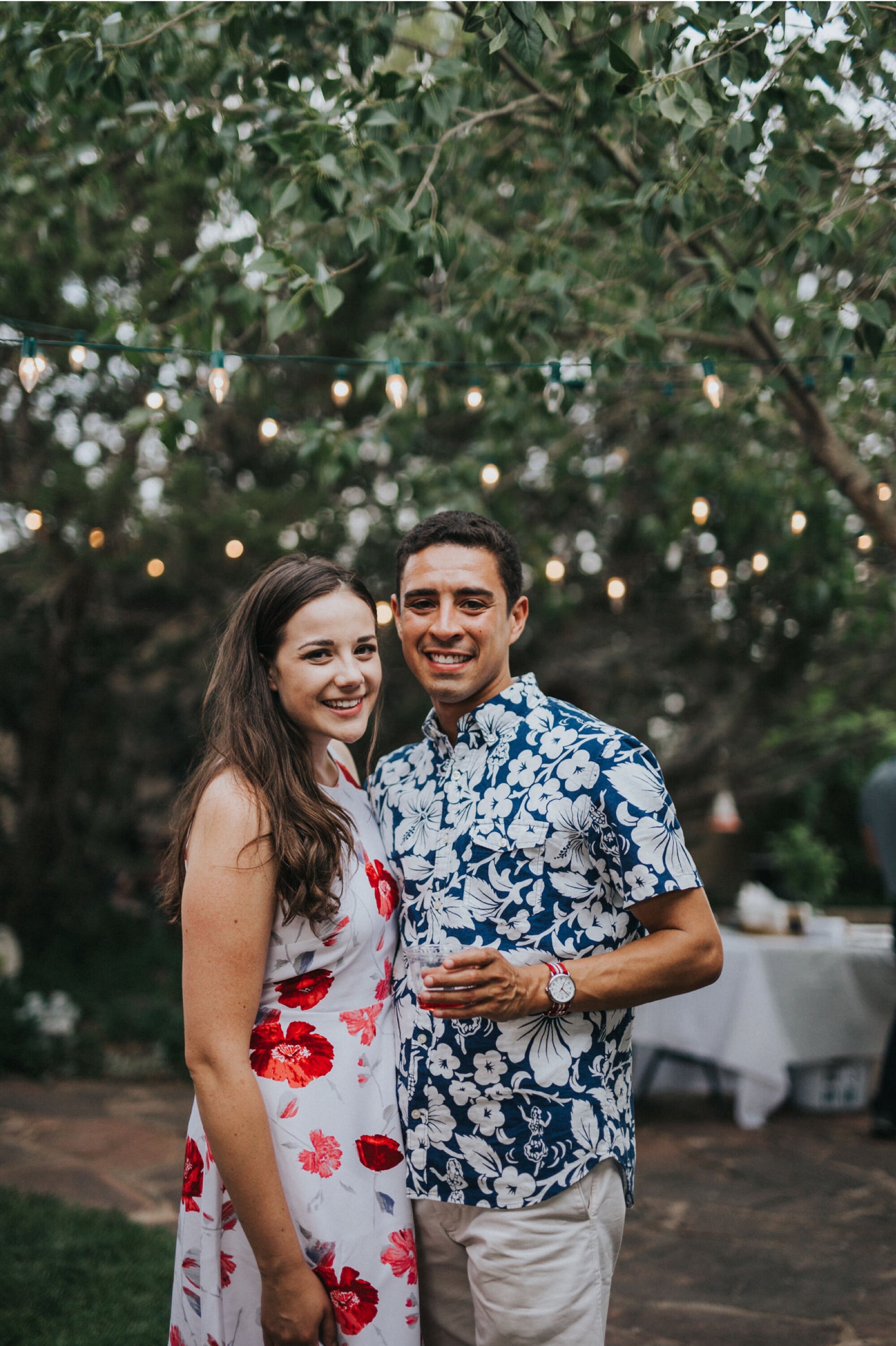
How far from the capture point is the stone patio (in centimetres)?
315

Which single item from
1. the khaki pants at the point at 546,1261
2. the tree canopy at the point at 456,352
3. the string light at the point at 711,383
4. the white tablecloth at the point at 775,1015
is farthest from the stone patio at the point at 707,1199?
the string light at the point at 711,383

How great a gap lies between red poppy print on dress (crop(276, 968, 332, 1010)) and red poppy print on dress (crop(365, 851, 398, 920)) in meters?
0.16

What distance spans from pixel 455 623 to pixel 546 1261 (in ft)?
3.62

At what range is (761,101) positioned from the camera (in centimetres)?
266

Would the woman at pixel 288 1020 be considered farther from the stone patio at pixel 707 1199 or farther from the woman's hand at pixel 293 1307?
the stone patio at pixel 707 1199

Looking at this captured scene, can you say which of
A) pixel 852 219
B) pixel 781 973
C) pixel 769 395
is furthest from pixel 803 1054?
pixel 852 219

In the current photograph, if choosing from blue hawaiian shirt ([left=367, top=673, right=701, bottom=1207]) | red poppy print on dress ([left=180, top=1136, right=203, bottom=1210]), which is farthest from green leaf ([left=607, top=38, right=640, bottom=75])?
red poppy print on dress ([left=180, top=1136, right=203, bottom=1210])

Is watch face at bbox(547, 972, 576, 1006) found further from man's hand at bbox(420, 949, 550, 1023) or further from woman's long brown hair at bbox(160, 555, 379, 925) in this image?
woman's long brown hair at bbox(160, 555, 379, 925)

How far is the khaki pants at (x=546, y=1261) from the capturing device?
1648 millimetres

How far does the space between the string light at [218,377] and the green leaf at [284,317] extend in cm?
36

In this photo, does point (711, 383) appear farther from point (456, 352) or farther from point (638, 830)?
point (638, 830)

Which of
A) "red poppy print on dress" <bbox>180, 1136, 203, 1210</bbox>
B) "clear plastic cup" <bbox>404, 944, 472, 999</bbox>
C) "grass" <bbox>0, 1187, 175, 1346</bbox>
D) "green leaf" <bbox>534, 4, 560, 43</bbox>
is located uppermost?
"green leaf" <bbox>534, 4, 560, 43</bbox>

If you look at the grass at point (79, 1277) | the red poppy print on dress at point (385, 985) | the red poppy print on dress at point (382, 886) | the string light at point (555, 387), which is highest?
the string light at point (555, 387)

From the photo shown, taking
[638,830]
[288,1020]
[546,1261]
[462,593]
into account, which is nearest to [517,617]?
[462,593]
